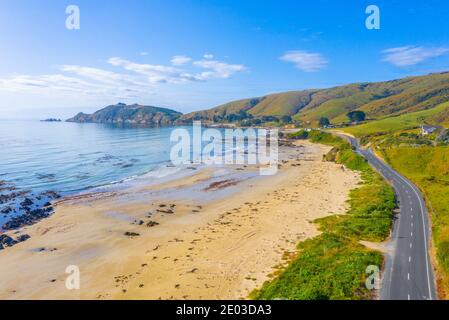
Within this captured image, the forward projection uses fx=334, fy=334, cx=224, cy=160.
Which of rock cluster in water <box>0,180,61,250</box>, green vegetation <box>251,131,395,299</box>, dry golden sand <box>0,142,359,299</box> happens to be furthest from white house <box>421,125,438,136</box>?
rock cluster in water <box>0,180,61,250</box>

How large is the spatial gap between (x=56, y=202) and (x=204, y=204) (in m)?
29.0

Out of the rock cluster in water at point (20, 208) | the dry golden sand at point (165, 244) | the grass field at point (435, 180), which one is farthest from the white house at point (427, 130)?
the rock cluster in water at point (20, 208)

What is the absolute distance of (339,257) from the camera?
37125mm

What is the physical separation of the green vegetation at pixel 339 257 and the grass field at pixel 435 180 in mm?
5603

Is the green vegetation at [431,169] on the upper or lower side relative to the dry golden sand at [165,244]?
upper

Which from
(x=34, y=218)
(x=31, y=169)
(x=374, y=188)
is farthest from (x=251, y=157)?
(x=34, y=218)

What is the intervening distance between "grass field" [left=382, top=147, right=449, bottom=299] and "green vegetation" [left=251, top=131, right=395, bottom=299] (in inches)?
221

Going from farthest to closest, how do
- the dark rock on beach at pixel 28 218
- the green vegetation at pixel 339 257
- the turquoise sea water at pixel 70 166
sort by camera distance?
the turquoise sea water at pixel 70 166 < the dark rock on beach at pixel 28 218 < the green vegetation at pixel 339 257

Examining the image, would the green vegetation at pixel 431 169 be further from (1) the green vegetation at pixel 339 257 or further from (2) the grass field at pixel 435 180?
(1) the green vegetation at pixel 339 257

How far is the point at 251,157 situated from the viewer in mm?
127125

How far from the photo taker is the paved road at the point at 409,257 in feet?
95.9

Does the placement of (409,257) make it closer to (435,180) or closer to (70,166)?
(435,180)

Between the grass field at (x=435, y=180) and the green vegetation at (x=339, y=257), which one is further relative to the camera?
the grass field at (x=435, y=180)

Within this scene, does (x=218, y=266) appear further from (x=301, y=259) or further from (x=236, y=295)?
(x=301, y=259)
